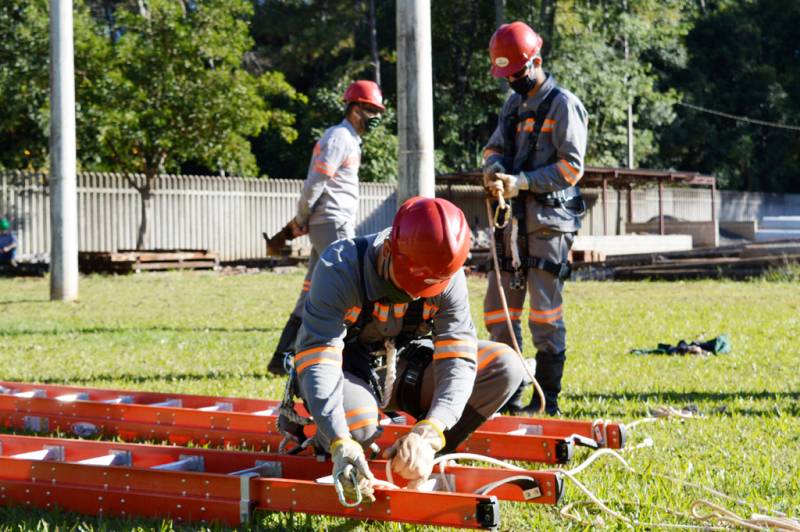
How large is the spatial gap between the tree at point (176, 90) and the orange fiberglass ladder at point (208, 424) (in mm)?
20553

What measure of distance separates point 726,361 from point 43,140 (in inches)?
864

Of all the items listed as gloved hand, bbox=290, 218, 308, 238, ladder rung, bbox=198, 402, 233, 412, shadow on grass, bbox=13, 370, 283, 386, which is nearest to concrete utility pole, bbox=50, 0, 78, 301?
shadow on grass, bbox=13, 370, 283, 386

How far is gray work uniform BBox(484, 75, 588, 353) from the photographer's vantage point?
6.49m

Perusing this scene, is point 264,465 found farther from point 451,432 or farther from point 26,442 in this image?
point 26,442

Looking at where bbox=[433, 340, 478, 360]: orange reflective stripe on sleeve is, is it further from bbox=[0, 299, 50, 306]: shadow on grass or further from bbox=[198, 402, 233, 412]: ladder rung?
bbox=[0, 299, 50, 306]: shadow on grass

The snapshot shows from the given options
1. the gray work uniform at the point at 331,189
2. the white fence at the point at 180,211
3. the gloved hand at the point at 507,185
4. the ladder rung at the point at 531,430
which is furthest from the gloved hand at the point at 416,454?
the white fence at the point at 180,211

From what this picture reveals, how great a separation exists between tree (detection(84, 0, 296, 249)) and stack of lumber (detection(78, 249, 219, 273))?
9.30 ft

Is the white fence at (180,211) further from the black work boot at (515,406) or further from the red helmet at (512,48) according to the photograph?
the black work boot at (515,406)

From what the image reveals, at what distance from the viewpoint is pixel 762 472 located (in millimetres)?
4730

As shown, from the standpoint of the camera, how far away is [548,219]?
6555 mm

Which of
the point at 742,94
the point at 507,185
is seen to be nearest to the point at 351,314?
the point at 507,185

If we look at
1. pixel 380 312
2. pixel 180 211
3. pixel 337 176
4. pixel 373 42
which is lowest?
pixel 380 312

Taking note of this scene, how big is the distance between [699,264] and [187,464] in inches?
707

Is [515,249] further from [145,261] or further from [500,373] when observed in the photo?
[145,261]
